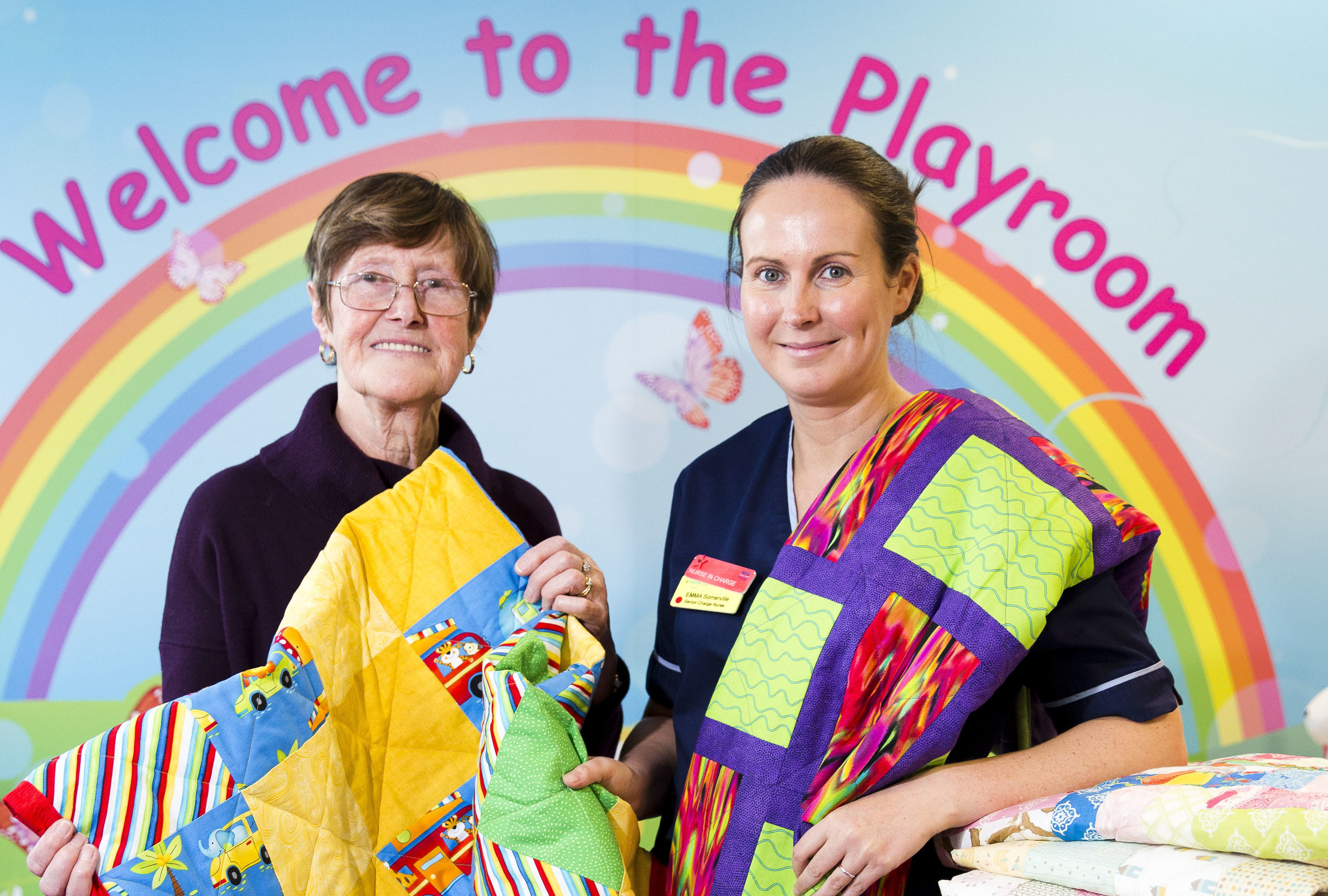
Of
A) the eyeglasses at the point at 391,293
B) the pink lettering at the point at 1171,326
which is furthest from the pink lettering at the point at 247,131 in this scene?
the pink lettering at the point at 1171,326

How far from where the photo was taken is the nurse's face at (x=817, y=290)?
1382 mm

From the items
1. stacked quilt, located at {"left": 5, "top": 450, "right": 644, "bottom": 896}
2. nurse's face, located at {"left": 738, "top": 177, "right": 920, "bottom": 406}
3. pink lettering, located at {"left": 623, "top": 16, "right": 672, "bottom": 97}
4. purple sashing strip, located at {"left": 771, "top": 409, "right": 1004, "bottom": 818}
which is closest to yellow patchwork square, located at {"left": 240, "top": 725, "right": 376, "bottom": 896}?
stacked quilt, located at {"left": 5, "top": 450, "right": 644, "bottom": 896}

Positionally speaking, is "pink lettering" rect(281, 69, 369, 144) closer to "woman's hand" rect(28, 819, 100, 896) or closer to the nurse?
the nurse

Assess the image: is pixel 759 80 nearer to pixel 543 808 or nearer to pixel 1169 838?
pixel 543 808

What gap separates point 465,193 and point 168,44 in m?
0.83

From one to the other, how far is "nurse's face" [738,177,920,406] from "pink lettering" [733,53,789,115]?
1.32 meters

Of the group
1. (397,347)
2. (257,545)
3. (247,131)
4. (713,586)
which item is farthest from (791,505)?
(247,131)

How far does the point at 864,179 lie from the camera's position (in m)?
1.41

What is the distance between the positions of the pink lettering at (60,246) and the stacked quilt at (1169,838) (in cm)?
249

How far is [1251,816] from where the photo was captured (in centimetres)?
89

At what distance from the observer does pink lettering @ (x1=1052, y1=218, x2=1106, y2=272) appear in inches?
103

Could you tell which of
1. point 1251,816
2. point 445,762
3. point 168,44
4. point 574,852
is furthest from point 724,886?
point 168,44

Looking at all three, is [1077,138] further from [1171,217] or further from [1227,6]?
[1227,6]

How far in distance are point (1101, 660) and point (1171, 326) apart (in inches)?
67.4
